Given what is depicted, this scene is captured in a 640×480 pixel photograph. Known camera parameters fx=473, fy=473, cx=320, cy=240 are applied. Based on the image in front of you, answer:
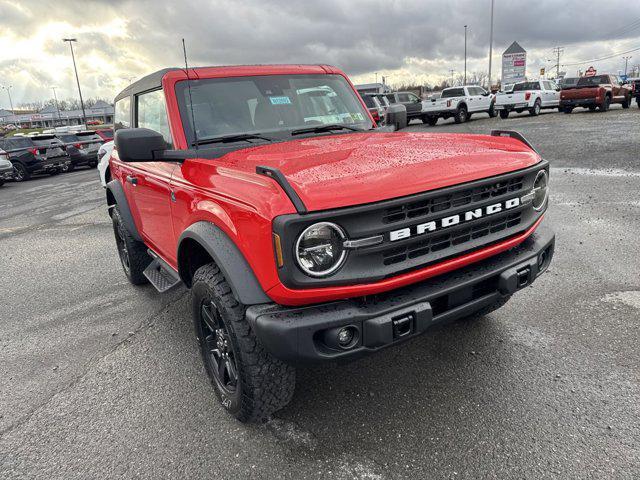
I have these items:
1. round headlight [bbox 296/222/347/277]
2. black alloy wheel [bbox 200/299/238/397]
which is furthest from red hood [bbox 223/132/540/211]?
black alloy wheel [bbox 200/299/238/397]

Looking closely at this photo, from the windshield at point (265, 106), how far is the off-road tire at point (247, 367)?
1.14 metres

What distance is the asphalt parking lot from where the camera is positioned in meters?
2.31

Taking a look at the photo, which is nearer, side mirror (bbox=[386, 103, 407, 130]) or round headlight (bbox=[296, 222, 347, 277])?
round headlight (bbox=[296, 222, 347, 277])

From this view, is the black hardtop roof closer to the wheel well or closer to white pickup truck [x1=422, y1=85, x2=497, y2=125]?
the wheel well

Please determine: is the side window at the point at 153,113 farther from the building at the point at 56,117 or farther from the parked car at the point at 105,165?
the building at the point at 56,117

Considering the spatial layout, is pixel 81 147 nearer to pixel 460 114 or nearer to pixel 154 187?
pixel 460 114

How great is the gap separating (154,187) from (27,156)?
16.9 meters

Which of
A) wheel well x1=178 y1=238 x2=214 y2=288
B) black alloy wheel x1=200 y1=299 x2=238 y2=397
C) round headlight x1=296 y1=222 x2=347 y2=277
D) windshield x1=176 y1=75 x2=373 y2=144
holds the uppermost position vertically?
windshield x1=176 y1=75 x2=373 y2=144

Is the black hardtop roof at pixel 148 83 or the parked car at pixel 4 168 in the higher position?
the black hardtop roof at pixel 148 83

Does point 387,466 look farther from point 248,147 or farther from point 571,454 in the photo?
point 248,147

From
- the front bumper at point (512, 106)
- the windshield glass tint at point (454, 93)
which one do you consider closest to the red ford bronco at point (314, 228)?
the windshield glass tint at point (454, 93)

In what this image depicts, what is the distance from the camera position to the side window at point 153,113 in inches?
130

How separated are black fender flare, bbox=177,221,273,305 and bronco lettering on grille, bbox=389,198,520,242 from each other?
0.66m

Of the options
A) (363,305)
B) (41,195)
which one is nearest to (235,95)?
(363,305)
